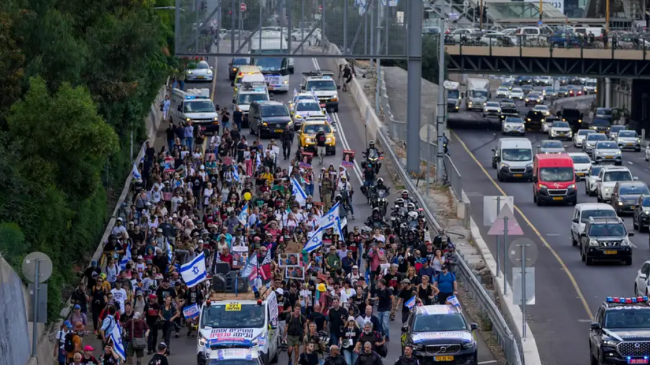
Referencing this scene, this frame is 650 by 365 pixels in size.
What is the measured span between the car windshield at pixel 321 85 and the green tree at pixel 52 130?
37500mm

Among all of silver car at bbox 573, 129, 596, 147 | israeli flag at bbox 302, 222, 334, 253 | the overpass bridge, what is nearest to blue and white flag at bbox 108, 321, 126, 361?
israeli flag at bbox 302, 222, 334, 253

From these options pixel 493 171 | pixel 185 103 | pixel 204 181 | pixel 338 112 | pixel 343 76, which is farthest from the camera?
pixel 343 76

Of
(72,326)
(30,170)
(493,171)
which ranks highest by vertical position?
(30,170)

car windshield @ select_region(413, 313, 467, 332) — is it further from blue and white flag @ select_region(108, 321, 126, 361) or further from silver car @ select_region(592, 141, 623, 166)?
silver car @ select_region(592, 141, 623, 166)

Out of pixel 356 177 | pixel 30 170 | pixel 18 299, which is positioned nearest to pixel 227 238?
pixel 30 170

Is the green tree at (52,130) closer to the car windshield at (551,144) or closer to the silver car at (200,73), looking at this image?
the car windshield at (551,144)

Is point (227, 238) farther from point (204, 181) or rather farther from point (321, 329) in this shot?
point (204, 181)

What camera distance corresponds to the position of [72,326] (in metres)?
25.9

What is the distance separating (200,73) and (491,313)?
51.6 meters

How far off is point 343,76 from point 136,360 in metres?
48.6

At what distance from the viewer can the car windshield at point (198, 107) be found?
5803 cm

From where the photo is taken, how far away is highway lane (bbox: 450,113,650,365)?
96.8 ft

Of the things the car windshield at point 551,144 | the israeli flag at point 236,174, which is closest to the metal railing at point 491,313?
the israeli flag at point 236,174

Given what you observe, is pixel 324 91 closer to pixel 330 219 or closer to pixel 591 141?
pixel 591 141
